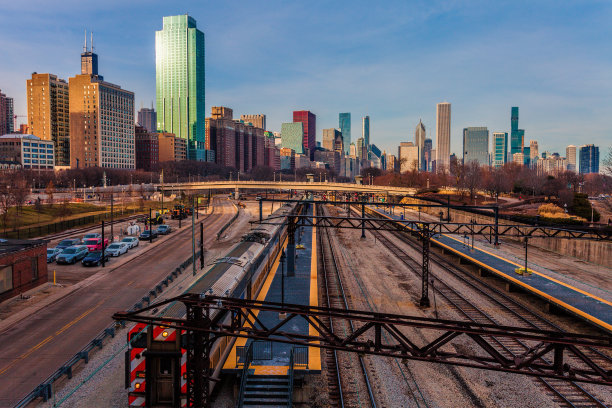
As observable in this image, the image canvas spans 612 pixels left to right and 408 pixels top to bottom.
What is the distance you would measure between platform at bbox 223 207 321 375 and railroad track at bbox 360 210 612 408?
8.90 meters

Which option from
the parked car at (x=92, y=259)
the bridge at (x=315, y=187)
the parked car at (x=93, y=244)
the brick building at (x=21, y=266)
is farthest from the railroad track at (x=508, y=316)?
the bridge at (x=315, y=187)

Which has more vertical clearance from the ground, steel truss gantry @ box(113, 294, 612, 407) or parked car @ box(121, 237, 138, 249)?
steel truss gantry @ box(113, 294, 612, 407)

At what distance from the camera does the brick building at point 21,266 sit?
24.2 m

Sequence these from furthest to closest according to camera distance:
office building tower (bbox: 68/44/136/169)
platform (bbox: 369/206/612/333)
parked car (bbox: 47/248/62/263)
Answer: office building tower (bbox: 68/44/136/169)
parked car (bbox: 47/248/62/263)
platform (bbox: 369/206/612/333)

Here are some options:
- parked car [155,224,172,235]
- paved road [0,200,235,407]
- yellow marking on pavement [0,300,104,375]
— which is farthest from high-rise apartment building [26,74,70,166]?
yellow marking on pavement [0,300,104,375]

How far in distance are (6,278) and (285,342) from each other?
24027mm

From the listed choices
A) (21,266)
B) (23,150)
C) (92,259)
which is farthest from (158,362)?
(23,150)

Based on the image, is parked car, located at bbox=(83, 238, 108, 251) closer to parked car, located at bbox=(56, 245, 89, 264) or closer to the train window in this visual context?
parked car, located at bbox=(56, 245, 89, 264)

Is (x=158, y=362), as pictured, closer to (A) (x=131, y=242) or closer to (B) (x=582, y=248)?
(A) (x=131, y=242)

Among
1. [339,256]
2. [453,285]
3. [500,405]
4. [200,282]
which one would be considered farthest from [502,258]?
[200,282]

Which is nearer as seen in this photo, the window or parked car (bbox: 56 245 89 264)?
the window

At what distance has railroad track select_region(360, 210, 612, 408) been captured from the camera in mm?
14688

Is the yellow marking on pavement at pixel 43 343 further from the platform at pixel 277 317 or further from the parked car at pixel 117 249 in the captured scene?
the parked car at pixel 117 249

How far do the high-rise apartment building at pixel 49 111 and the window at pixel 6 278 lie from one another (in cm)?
18909
